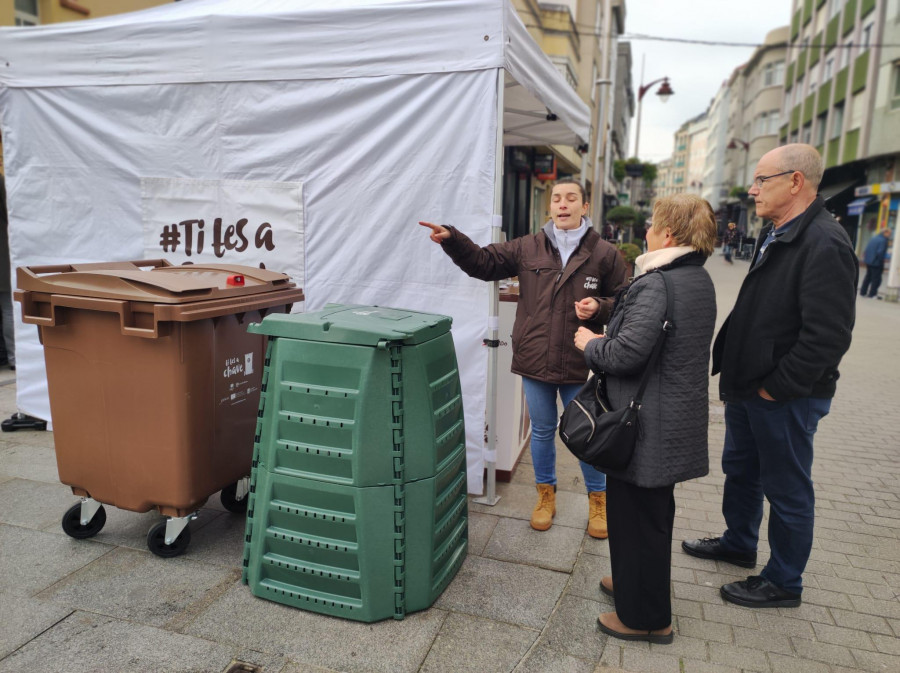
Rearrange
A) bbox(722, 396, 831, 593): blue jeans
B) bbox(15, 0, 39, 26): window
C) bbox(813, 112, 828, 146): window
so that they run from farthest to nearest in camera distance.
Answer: bbox(813, 112, 828, 146): window, bbox(15, 0, 39, 26): window, bbox(722, 396, 831, 593): blue jeans

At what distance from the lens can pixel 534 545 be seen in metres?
3.28

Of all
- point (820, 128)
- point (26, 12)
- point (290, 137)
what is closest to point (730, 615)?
point (290, 137)

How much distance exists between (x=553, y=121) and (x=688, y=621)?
4.44m

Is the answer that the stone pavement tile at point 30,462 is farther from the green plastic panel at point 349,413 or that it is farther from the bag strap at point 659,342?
the bag strap at point 659,342

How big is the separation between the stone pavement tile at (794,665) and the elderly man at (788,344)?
0.35 metres

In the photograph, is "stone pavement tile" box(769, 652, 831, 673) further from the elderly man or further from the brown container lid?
the brown container lid

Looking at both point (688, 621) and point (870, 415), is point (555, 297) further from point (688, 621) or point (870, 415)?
point (870, 415)

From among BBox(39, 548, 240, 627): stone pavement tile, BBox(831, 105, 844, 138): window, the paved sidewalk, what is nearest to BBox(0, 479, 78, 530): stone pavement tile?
the paved sidewalk

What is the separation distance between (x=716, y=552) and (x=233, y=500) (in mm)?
2545

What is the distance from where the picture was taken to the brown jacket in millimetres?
3250

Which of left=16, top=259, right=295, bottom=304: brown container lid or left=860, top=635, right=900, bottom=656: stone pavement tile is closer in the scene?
left=860, top=635, right=900, bottom=656: stone pavement tile

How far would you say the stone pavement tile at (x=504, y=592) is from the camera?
2680 millimetres

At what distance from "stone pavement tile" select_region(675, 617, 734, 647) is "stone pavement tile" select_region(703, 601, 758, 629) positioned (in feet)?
0.13

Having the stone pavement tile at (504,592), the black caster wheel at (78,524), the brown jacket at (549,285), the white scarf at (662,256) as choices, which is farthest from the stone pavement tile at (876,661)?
the black caster wheel at (78,524)
